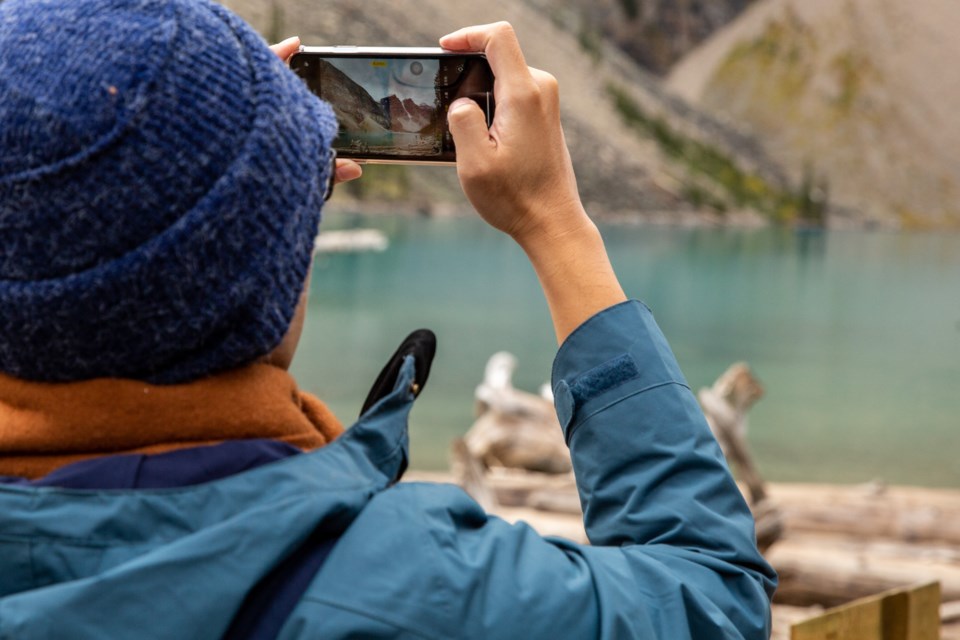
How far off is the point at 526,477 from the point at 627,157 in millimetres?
68802

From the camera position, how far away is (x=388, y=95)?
1177 millimetres

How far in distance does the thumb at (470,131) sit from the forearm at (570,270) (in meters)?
0.09

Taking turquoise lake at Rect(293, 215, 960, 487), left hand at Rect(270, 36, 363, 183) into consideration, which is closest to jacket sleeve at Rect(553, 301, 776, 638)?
left hand at Rect(270, 36, 363, 183)

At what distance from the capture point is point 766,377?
22672mm

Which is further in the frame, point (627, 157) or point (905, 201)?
point (905, 201)

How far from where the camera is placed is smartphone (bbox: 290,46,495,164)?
1.11m

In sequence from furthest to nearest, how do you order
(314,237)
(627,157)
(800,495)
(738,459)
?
(627,157)
(800,495)
(738,459)
(314,237)

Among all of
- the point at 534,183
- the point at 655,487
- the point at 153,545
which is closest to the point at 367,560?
the point at 153,545

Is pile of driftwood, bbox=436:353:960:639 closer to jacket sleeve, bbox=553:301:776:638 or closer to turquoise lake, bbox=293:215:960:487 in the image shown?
jacket sleeve, bbox=553:301:776:638

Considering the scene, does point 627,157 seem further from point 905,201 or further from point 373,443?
point 373,443

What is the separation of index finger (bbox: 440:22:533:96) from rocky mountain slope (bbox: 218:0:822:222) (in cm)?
5545

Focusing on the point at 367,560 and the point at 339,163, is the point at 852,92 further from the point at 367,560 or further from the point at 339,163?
the point at 367,560

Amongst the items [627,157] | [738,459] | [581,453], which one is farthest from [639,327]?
[627,157]

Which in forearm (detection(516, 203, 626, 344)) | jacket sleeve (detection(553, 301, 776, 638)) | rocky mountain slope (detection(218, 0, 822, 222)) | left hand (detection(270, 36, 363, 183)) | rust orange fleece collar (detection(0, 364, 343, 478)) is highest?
left hand (detection(270, 36, 363, 183))
